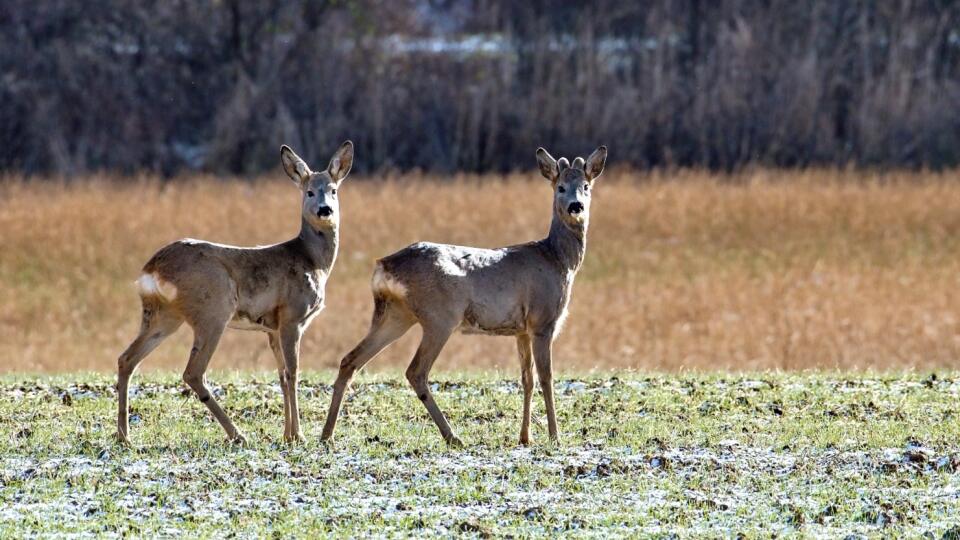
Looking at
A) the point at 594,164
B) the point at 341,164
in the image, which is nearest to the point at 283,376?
the point at 341,164

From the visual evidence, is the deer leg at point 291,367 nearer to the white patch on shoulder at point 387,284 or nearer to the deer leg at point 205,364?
the deer leg at point 205,364

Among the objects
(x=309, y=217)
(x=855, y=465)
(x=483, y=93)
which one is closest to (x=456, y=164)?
(x=483, y=93)

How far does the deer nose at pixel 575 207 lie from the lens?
37.6 feet

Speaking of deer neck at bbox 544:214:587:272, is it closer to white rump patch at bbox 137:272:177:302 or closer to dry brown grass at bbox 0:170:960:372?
white rump patch at bbox 137:272:177:302

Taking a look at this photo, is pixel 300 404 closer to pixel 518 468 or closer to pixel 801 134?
pixel 518 468

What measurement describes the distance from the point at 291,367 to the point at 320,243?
3.61 feet

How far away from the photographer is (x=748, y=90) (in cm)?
3562

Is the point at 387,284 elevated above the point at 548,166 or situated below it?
below

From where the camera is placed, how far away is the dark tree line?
34312 millimetres

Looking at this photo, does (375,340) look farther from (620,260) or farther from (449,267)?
(620,260)

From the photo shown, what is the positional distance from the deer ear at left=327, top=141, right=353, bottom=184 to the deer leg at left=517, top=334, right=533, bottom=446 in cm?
181

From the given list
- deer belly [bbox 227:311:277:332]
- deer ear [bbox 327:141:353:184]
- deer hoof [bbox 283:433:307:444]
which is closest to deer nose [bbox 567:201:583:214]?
deer ear [bbox 327:141:353:184]

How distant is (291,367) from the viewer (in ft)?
36.1

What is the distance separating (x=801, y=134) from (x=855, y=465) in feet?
82.0
